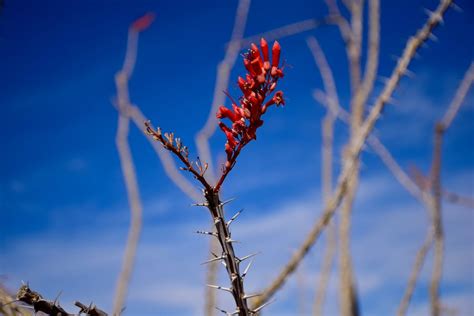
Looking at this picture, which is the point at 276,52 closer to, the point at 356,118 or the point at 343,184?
the point at 343,184

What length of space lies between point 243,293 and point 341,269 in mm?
2923

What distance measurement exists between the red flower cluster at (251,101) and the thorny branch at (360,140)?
4.81ft

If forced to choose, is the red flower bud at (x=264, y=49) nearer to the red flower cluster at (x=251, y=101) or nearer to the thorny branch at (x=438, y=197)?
the red flower cluster at (x=251, y=101)

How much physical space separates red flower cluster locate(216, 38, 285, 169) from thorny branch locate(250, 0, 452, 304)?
147 cm

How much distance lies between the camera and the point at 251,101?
4.23 ft

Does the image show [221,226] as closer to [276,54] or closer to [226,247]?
[226,247]

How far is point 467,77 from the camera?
11.6ft

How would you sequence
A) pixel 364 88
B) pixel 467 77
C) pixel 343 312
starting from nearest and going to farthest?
pixel 467 77 < pixel 343 312 < pixel 364 88

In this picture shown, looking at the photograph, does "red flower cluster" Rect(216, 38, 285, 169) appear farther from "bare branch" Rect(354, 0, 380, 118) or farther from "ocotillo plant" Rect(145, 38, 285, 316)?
"bare branch" Rect(354, 0, 380, 118)

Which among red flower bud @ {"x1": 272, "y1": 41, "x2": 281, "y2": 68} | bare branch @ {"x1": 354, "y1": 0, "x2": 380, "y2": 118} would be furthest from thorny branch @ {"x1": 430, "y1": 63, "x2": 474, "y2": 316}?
red flower bud @ {"x1": 272, "y1": 41, "x2": 281, "y2": 68}

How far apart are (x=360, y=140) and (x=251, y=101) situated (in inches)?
73.9

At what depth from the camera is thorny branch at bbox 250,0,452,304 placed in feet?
8.24

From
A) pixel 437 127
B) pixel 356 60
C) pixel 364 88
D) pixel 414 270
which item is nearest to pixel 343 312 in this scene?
pixel 414 270

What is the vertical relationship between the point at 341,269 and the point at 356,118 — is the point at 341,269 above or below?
below
